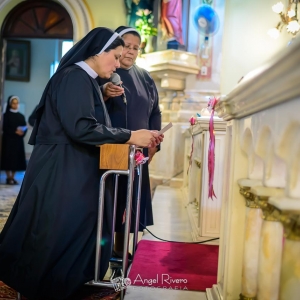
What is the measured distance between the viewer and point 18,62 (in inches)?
435

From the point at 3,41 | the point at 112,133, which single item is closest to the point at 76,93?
the point at 112,133

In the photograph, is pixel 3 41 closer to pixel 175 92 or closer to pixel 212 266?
pixel 175 92

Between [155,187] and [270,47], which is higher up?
[270,47]

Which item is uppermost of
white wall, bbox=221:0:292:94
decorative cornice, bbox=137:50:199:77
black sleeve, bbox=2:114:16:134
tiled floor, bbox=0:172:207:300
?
white wall, bbox=221:0:292:94

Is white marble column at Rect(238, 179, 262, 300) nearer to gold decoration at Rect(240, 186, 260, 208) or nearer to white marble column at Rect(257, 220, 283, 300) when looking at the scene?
gold decoration at Rect(240, 186, 260, 208)

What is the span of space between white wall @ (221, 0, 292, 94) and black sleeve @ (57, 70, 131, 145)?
5.30 meters

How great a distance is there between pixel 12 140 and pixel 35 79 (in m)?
4.01

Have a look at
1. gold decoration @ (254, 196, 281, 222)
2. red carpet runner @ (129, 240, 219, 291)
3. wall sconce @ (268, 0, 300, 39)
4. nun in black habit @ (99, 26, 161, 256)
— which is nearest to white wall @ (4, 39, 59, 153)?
wall sconce @ (268, 0, 300, 39)

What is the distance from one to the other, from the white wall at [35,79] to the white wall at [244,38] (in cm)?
584

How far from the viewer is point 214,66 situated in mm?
6773

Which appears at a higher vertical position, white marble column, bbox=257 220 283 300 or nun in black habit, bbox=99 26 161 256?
nun in black habit, bbox=99 26 161 256

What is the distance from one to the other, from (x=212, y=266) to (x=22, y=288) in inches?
42.1

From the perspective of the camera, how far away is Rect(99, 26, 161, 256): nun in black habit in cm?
257

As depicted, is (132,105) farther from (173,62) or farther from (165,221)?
(173,62)
